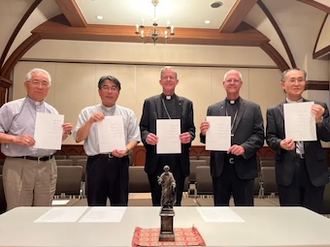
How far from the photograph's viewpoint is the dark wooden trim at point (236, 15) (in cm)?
517

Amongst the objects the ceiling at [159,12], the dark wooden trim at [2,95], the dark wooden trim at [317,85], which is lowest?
the dark wooden trim at [2,95]

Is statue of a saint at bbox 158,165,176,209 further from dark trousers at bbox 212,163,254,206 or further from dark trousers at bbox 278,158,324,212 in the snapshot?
dark trousers at bbox 278,158,324,212

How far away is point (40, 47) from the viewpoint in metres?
6.89

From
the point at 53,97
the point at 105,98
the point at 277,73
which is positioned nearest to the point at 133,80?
the point at 53,97

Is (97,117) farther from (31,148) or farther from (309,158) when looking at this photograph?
(309,158)

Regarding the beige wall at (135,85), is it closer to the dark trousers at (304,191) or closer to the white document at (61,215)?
the dark trousers at (304,191)

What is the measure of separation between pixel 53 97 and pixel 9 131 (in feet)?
17.3

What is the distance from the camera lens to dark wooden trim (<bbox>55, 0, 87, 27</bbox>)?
521 centimetres

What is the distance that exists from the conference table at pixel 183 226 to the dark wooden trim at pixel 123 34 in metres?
5.56

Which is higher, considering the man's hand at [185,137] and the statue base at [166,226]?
the man's hand at [185,137]

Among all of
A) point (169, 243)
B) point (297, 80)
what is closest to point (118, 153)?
point (169, 243)

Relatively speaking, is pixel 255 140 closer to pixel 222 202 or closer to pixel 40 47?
pixel 222 202

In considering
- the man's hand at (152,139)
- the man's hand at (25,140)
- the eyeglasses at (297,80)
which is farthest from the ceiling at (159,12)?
the man's hand at (25,140)

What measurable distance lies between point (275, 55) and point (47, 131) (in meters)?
6.27
